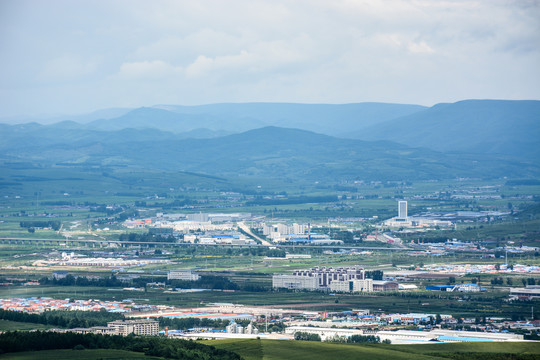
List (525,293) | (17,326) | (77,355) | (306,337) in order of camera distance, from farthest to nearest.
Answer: (525,293), (306,337), (17,326), (77,355)

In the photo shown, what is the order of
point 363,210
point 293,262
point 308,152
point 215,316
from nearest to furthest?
point 215,316 → point 293,262 → point 363,210 → point 308,152

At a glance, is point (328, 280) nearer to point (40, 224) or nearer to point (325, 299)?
point (325, 299)

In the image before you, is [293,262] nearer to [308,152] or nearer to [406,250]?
[406,250]

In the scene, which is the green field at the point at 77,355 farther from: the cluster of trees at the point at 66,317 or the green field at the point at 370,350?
the cluster of trees at the point at 66,317

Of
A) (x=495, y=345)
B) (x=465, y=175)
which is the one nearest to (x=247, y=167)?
(x=465, y=175)

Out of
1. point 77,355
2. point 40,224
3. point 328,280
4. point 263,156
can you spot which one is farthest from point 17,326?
point 263,156

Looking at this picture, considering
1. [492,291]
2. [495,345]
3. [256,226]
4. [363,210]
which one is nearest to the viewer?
[495,345]
